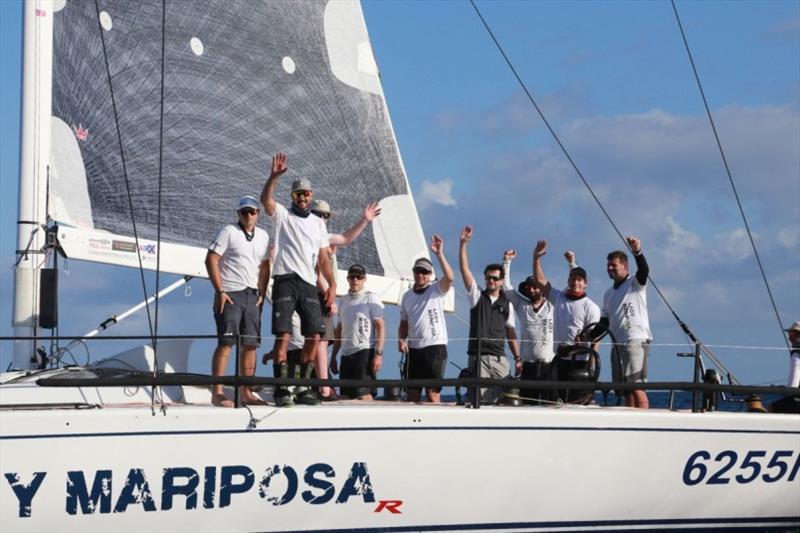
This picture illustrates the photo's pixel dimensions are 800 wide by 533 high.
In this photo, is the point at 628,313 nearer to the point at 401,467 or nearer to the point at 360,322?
the point at 360,322

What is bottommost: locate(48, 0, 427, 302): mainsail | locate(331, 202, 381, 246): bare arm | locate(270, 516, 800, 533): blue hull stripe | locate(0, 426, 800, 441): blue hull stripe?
locate(270, 516, 800, 533): blue hull stripe

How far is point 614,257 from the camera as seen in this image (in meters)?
10.3

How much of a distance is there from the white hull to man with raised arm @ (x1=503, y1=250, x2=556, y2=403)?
1.94ft

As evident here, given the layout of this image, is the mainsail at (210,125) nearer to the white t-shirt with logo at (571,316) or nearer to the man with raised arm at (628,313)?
the white t-shirt with logo at (571,316)

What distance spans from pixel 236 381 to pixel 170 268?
2725 mm

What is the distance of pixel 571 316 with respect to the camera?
10359mm

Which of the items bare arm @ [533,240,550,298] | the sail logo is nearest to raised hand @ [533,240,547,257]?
bare arm @ [533,240,550,298]

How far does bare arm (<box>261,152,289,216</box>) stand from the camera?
889 cm

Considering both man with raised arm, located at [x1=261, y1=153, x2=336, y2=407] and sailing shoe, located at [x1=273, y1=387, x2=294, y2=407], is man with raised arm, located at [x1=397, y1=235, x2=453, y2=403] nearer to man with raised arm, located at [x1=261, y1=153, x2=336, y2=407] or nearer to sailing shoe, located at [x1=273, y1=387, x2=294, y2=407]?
man with raised arm, located at [x1=261, y1=153, x2=336, y2=407]

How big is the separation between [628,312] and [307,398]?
2.84 m

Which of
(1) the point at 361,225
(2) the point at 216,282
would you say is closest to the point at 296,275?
(2) the point at 216,282

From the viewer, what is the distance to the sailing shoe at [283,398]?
28.6ft

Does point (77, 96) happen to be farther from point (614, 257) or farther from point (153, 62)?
point (614, 257)

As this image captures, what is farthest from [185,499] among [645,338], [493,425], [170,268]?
[645,338]
